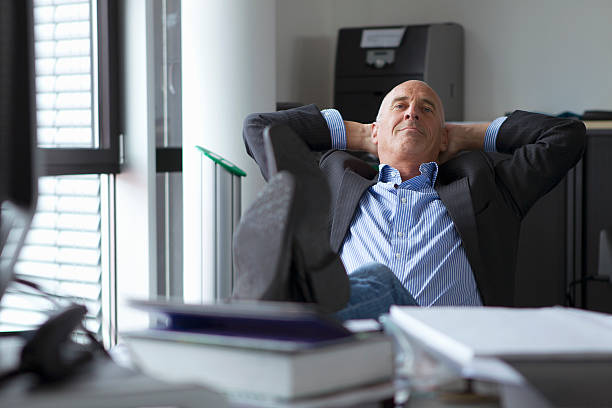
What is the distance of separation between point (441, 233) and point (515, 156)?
33 centimetres

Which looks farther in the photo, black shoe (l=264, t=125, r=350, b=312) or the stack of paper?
black shoe (l=264, t=125, r=350, b=312)

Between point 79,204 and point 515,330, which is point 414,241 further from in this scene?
point 79,204

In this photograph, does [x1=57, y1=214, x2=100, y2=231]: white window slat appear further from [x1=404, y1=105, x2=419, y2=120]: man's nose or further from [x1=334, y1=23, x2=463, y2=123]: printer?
[x1=404, y1=105, x2=419, y2=120]: man's nose

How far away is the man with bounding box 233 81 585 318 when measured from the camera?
188 centimetres

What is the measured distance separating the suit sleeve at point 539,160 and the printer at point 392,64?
1877 millimetres

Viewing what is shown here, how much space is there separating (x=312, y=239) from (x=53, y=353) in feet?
1.28

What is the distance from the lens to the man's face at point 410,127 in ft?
6.95

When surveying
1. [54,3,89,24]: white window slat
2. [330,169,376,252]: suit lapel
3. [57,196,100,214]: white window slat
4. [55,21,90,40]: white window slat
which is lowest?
[57,196,100,214]: white window slat

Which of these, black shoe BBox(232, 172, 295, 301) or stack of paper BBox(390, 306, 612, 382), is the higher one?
black shoe BBox(232, 172, 295, 301)

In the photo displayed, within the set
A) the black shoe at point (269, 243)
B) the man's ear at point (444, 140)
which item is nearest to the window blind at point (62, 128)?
the man's ear at point (444, 140)

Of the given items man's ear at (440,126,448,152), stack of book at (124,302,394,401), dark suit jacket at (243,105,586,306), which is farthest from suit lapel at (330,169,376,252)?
stack of book at (124,302,394,401)

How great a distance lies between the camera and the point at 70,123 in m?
3.18

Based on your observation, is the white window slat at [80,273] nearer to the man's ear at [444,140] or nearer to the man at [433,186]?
the man at [433,186]

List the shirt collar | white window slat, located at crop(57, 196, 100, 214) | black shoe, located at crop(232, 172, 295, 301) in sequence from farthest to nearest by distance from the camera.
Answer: white window slat, located at crop(57, 196, 100, 214) < the shirt collar < black shoe, located at crop(232, 172, 295, 301)
